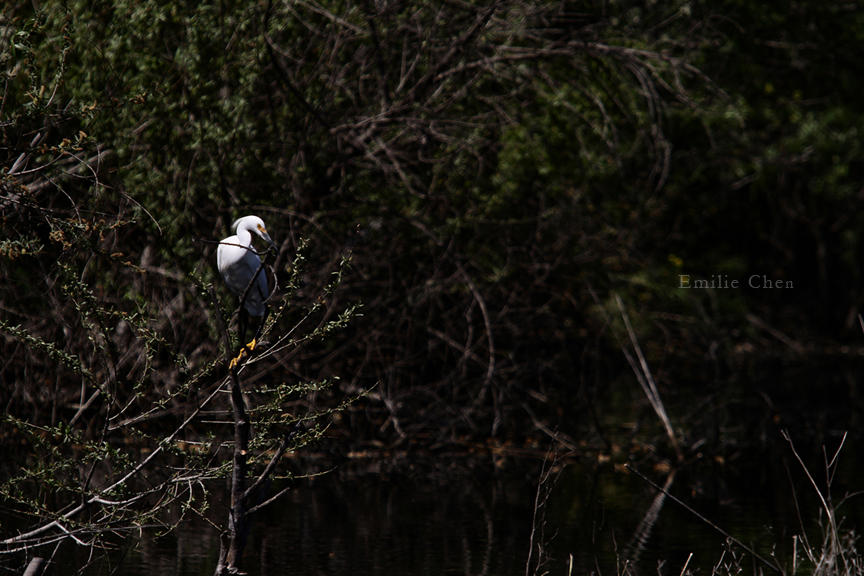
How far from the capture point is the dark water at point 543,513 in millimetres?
7547

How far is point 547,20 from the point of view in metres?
12.3

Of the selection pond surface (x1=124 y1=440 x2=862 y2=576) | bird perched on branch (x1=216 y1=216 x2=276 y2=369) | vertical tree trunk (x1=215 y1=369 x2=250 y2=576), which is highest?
bird perched on branch (x1=216 y1=216 x2=276 y2=369)

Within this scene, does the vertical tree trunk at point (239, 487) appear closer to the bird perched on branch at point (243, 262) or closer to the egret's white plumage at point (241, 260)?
the bird perched on branch at point (243, 262)

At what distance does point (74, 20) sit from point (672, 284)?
12.6m

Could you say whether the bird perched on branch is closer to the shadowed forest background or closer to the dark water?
the shadowed forest background

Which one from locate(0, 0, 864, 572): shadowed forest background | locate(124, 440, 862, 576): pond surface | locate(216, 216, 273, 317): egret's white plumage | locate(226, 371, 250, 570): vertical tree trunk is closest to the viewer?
locate(226, 371, 250, 570): vertical tree trunk

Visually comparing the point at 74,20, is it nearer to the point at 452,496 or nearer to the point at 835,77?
the point at 452,496

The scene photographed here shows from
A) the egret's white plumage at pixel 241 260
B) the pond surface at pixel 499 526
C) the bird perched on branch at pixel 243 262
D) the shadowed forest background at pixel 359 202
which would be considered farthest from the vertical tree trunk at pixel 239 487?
the egret's white plumage at pixel 241 260

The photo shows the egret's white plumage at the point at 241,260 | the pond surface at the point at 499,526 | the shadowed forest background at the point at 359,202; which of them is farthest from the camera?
the shadowed forest background at the point at 359,202

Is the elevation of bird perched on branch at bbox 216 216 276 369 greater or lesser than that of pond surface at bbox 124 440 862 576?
greater

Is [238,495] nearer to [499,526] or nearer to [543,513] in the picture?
[543,513]

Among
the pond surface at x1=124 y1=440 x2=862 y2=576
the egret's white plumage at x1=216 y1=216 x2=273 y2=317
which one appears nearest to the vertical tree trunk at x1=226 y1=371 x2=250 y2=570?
the pond surface at x1=124 y1=440 x2=862 y2=576

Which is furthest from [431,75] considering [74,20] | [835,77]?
[835,77]

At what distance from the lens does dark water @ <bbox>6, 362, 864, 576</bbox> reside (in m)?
7.55
